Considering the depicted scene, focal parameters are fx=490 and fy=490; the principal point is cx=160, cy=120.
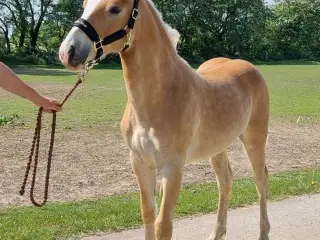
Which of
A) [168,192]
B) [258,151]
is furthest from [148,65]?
[258,151]

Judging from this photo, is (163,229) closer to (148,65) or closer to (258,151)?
(148,65)

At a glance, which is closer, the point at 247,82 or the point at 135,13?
the point at 135,13

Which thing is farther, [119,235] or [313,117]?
[313,117]

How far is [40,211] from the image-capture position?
18.2 feet

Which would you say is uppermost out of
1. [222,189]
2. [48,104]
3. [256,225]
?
[48,104]

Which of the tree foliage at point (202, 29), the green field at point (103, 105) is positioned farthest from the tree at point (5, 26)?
the green field at point (103, 105)

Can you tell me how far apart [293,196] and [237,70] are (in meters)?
2.12

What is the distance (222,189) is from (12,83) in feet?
8.47

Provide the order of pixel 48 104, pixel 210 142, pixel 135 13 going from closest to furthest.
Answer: pixel 135 13, pixel 48 104, pixel 210 142

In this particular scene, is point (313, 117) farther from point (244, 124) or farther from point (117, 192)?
point (244, 124)

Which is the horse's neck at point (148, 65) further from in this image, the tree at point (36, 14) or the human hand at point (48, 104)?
the tree at point (36, 14)

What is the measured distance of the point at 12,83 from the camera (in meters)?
3.33

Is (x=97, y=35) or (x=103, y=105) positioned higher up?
(x=97, y=35)

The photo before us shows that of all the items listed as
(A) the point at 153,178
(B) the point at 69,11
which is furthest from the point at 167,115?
(B) the point at 69,11
